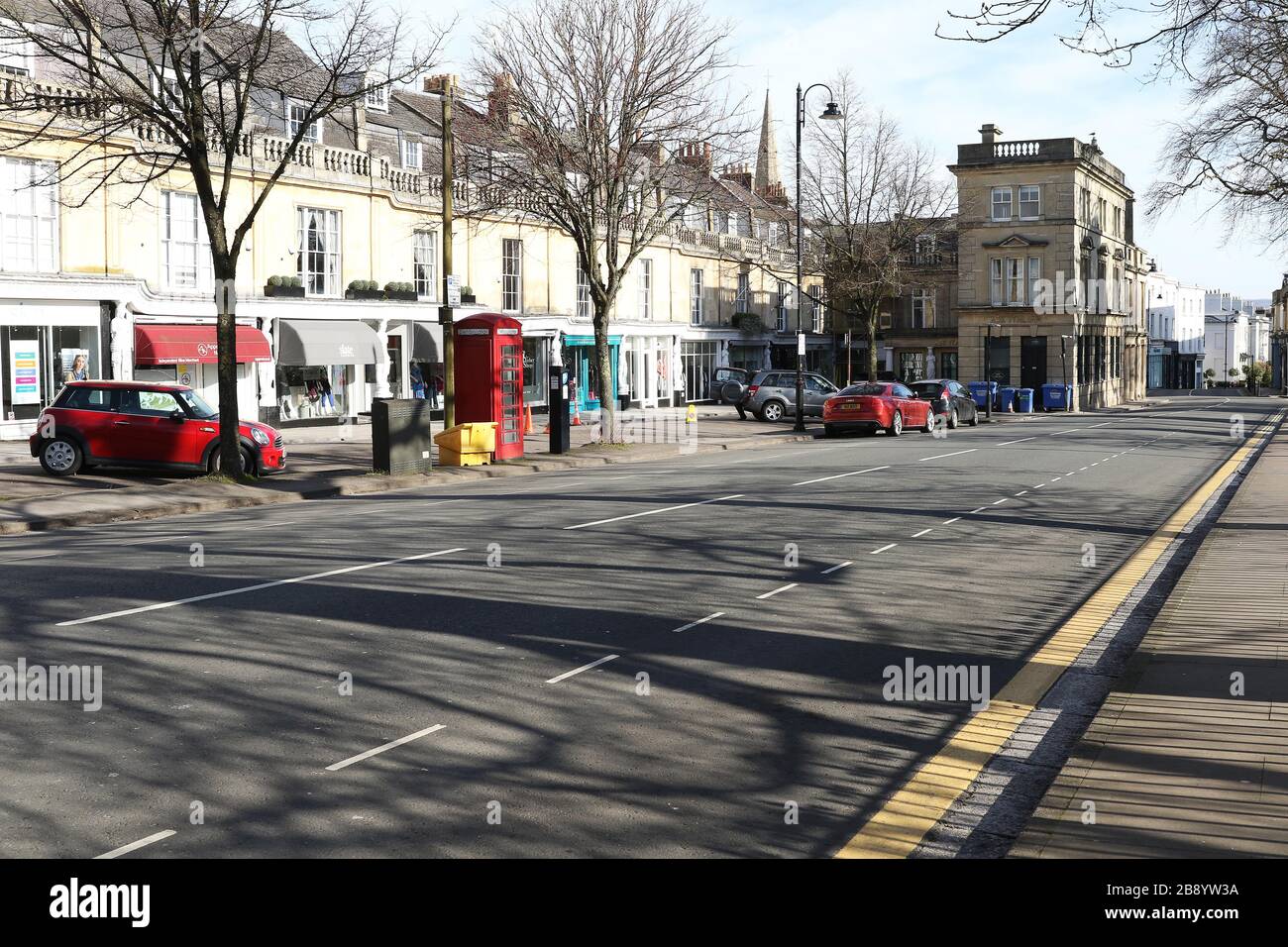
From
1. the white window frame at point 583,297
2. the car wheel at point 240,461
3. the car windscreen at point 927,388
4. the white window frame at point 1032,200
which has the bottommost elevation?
the car wheel at point 240,461

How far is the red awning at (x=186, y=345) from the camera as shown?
103ft

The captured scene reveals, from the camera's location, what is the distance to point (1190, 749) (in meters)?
6.50

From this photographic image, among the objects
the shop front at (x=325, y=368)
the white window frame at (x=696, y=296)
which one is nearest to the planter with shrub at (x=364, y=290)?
the shop front at (x=325, y=368)

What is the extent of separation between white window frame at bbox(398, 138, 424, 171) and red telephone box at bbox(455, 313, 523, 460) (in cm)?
1783

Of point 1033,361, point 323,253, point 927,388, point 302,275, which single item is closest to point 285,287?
point 302,275

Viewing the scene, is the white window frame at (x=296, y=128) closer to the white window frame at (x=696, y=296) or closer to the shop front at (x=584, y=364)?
the shop front at (x=584, y=364)

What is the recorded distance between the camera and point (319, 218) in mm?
37250

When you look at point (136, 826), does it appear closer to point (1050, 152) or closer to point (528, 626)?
point (528, 626)

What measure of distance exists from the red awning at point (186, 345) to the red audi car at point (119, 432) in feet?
27.7

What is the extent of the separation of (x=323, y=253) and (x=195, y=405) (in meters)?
15.3

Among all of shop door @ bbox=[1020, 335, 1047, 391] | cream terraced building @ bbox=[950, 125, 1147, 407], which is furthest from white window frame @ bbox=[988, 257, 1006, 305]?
shop door @ bbox=[1020, 335, 1047, 391]

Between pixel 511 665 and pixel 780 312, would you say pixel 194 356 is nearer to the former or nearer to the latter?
pixel 511 665
